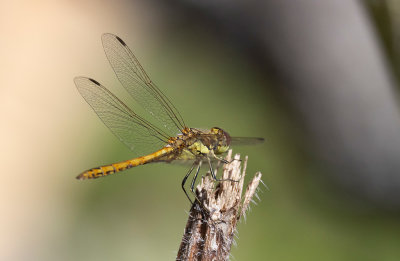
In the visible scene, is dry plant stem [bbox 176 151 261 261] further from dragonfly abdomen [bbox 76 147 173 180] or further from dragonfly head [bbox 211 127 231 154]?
dragonfly abdomen [bbox 76 147 173 180]

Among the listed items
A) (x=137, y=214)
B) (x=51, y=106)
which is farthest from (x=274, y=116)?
(x=51, y=106)

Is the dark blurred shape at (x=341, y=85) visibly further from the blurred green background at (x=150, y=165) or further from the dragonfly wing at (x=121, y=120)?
the dragonfly wing at (x=121, y=120)

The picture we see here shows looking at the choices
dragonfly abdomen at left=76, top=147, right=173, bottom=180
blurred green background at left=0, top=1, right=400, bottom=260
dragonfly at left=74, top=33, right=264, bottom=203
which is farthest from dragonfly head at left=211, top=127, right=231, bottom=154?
blurred green background at left=0, top=1, right=400, bottom=260

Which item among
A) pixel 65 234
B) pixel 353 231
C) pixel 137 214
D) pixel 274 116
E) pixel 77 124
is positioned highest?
pixel 274 116

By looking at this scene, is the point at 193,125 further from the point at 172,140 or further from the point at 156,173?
the point at 172,140

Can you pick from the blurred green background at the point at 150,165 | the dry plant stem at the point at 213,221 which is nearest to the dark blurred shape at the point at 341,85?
the blurred green background at the point at 150,165
